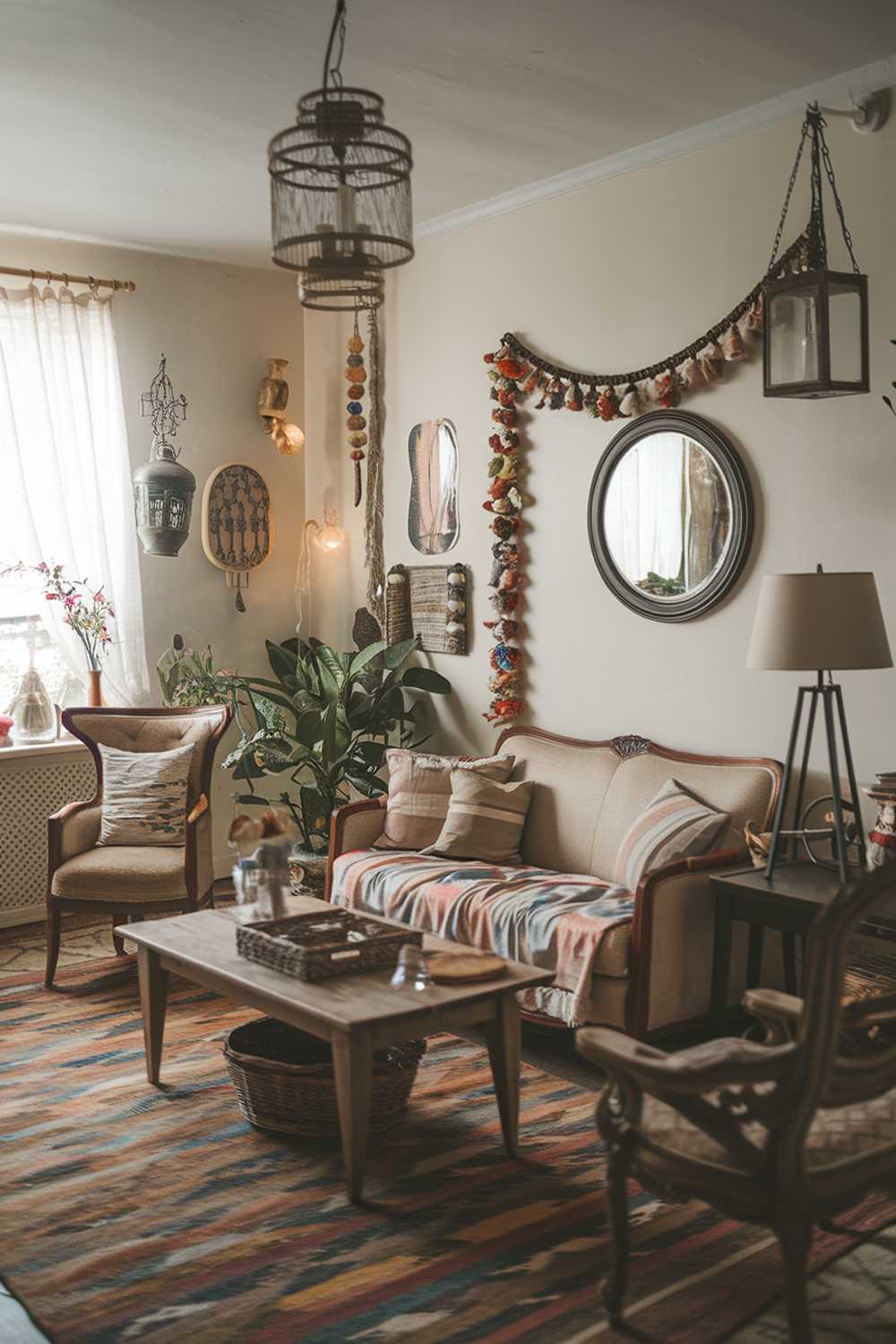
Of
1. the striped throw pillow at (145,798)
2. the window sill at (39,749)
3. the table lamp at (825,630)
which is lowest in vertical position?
the striped throw pillow at (145,798)

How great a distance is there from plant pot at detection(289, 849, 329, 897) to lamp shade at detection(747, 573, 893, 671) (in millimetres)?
2240

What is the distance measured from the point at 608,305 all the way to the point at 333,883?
2.28 meters

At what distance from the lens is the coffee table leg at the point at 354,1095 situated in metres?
2.80

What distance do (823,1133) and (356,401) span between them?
4183mm

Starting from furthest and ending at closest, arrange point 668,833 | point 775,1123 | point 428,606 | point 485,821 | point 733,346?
point 428,606
point 485,821
point 733,346
point 668,833
point 775,1123

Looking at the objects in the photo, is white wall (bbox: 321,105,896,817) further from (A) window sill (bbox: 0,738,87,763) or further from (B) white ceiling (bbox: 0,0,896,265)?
(A) window sill (bbox: 0,738,87,763)

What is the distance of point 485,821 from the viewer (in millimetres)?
4508

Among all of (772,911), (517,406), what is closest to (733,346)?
(517,406)

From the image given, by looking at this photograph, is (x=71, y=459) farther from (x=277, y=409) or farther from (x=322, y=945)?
(x=322, y=945)

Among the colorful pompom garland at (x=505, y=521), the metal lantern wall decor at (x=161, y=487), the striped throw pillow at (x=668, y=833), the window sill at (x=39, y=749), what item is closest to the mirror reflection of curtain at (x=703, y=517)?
the striped throw pillow at (x=668, y=833)

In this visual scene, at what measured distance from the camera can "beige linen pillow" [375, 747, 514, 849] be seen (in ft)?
15.3

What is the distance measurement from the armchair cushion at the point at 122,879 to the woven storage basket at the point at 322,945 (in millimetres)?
1223

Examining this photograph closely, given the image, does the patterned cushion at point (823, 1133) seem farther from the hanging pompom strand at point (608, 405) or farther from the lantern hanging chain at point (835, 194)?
the hanging pompom strand at point (608, 405)

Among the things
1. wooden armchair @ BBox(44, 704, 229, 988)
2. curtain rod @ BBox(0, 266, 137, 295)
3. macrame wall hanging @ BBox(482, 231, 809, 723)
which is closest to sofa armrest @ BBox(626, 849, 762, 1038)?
→ macrame wall hanging @ BBox(482, 231, 809, 723)
